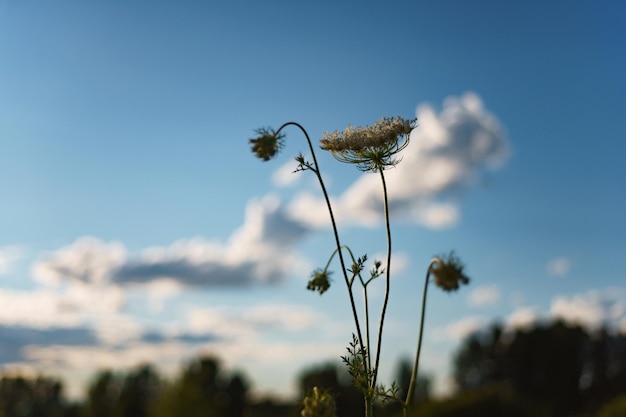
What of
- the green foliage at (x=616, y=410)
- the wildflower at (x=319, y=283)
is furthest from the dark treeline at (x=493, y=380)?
the wildflower at (x=319, y=283)

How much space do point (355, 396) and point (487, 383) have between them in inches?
750

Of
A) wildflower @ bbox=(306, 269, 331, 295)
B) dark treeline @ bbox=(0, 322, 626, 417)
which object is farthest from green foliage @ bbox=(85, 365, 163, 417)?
wildflower @ bbox=(306, 269, 331, 295)

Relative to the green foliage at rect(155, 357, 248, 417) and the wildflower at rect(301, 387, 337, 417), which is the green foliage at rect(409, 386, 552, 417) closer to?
the green foliage at rect(155, 357, 248, 417)

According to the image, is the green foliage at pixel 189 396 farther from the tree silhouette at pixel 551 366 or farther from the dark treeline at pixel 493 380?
the tree silhouette at pixel 551 366

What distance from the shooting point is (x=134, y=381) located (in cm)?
5031

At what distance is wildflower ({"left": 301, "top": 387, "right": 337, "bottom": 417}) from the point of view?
12.9ft

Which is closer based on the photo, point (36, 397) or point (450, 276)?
point (450, 276)

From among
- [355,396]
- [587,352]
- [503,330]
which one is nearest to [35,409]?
[355,396]

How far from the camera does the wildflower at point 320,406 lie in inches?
154

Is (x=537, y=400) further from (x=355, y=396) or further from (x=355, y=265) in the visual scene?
(x=355, y=265)

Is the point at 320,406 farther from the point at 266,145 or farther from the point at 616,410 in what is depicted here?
the point at 616,410

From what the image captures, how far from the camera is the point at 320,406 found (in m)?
3.93

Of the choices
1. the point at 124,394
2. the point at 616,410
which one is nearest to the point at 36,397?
the point at 124,394

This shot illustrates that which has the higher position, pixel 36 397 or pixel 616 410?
pixel 36 397
